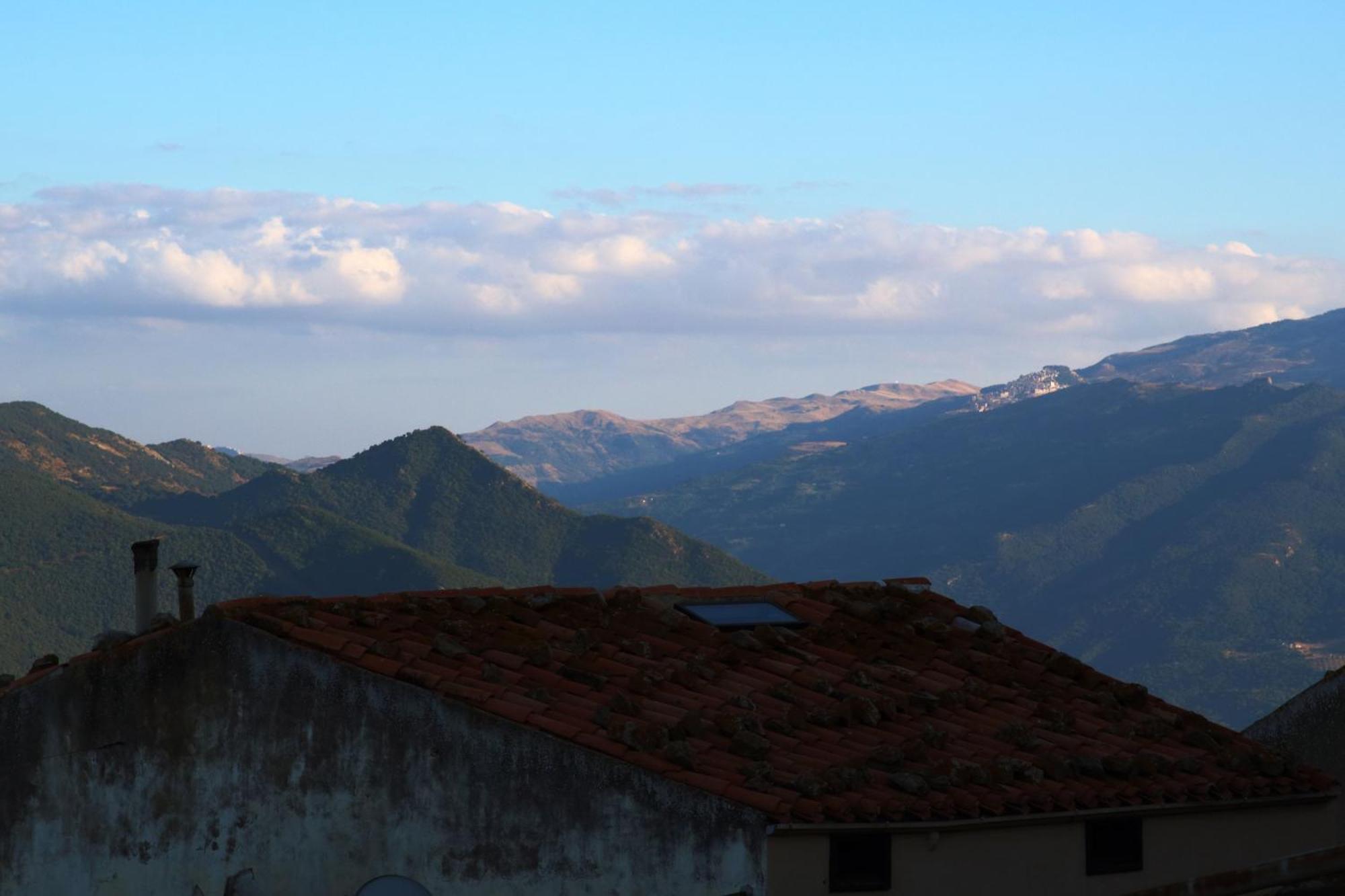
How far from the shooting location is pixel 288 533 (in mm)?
152750

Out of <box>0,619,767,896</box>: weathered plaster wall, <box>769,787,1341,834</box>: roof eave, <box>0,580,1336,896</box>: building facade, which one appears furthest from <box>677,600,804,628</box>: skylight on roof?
<box>0,619,767,896</box>: weathered plaster wall

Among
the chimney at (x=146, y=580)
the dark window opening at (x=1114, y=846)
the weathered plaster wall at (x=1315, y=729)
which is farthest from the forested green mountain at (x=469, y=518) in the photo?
the chimney at (x=146, y=580)

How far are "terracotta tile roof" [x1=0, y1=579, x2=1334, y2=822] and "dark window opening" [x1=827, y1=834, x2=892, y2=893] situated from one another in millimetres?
314

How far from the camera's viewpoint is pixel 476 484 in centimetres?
19350

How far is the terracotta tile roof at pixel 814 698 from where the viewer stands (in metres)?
16.8

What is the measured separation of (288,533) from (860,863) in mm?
140114

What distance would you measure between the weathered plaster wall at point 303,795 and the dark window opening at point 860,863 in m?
0.87

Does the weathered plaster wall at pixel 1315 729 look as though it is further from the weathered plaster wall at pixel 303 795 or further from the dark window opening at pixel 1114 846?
the weathered plaster wall at pixel 303 795

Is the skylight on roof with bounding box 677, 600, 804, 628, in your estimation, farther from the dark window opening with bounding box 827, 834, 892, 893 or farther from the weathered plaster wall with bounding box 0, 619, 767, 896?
the weathered plaster wall with bounding box 0, 619, 767, 896

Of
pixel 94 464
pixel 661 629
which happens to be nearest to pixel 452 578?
pixel 94 464

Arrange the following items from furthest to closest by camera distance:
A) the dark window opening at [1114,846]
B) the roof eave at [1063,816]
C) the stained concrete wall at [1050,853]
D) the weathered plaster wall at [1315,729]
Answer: the weathered plaster wall at [1315,729] < the dark window opening at [1114,846] < the stained concrete wall at [1050,853] < the roof eave at [1063,816]

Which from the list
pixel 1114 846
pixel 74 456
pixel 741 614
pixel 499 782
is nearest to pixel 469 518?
pixel 74 456

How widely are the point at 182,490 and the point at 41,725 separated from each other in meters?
175

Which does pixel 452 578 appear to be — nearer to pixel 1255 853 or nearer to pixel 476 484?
pixel 476 484
